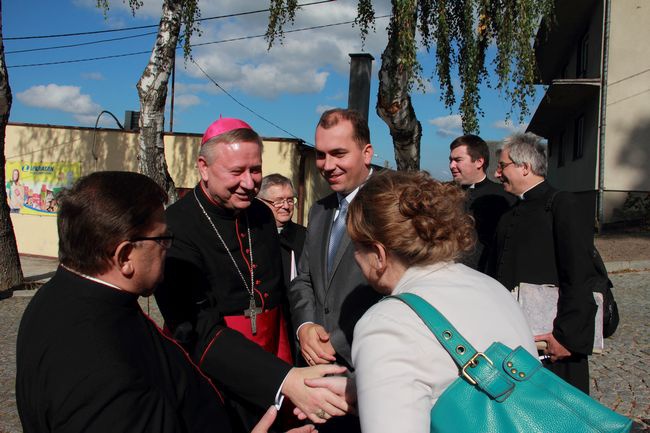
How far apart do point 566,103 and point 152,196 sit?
786 inches

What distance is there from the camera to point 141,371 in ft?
4.66

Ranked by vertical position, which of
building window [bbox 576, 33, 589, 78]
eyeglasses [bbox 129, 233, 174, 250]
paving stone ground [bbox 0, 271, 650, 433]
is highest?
building window [bbox 576, 33, 589, 78]

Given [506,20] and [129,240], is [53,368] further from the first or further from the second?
[506,20]

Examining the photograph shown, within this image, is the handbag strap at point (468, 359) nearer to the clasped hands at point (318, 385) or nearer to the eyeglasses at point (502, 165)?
the clasped hands at point (318, 385)

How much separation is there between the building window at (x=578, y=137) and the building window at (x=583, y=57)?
5.32ft

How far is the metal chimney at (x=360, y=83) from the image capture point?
888cm

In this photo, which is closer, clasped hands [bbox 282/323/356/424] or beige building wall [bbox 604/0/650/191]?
clasped hands [bbox 282/323/356/424]

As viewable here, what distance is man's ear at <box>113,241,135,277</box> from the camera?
156 cm

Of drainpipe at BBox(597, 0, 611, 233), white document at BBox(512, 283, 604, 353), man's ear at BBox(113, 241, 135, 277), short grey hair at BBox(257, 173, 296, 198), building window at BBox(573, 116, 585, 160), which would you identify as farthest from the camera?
building window at BBox(573, 116, 585, 160)

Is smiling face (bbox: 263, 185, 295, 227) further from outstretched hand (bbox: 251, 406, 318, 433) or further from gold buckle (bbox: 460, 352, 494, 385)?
gold buckle (bbox: 460, 352, 494, 385)

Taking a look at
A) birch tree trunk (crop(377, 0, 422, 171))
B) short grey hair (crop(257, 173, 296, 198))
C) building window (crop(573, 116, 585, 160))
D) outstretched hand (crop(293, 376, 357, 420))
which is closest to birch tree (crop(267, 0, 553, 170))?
birch tree trunk (crop(377, 0, 422, 171))

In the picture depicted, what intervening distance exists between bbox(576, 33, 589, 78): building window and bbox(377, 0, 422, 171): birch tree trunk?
1325 centimetres

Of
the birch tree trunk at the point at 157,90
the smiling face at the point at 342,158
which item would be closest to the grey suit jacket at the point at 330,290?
the smiling face at the point at 342,158

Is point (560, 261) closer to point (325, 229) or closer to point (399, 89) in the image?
point (325, 229)
